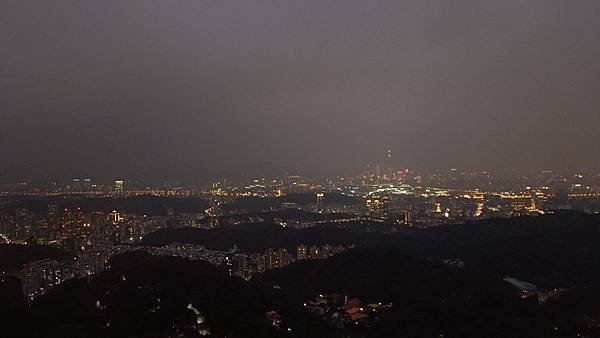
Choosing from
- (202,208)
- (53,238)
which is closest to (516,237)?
(53,238)

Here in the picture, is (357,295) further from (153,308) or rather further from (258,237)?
(258,237)

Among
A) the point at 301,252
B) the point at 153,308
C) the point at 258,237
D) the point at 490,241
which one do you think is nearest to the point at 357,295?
the point at 153,308

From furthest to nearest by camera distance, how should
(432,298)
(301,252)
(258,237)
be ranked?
1. (258,237)
2. (301,252)
3. (432,298)

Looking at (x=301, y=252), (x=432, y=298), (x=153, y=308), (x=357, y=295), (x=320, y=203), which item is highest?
(x=153, y=308)

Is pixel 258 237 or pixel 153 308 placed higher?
pixel 153 308

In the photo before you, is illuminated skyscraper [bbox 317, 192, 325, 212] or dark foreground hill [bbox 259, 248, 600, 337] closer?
dark foreground hill [bbox 259, 248, 600, 337]

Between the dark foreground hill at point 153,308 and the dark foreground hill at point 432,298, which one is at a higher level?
the dark foreground hill at point 153,308

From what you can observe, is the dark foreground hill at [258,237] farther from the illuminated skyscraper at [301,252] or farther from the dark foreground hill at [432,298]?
the dark foreground hill at [432,298]

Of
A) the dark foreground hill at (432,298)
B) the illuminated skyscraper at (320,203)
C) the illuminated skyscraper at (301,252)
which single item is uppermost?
the dark foreground hill at (432,298)

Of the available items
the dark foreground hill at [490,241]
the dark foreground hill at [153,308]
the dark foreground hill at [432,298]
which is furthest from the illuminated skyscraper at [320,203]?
the dark foreground hill at [153,308]

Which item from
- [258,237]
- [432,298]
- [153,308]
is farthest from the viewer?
→ [258,237]

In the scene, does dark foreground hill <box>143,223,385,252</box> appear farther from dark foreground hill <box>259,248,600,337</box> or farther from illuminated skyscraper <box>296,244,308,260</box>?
dark foreground hill <box>259,248,600,337</box>

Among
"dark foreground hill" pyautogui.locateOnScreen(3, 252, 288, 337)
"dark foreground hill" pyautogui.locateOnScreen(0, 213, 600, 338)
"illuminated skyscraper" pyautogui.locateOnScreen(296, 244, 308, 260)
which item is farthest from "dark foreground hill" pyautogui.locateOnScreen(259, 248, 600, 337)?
"illuminated skyscraper" pyautogui.locateOnScreen(296, 244, 308, 260)
